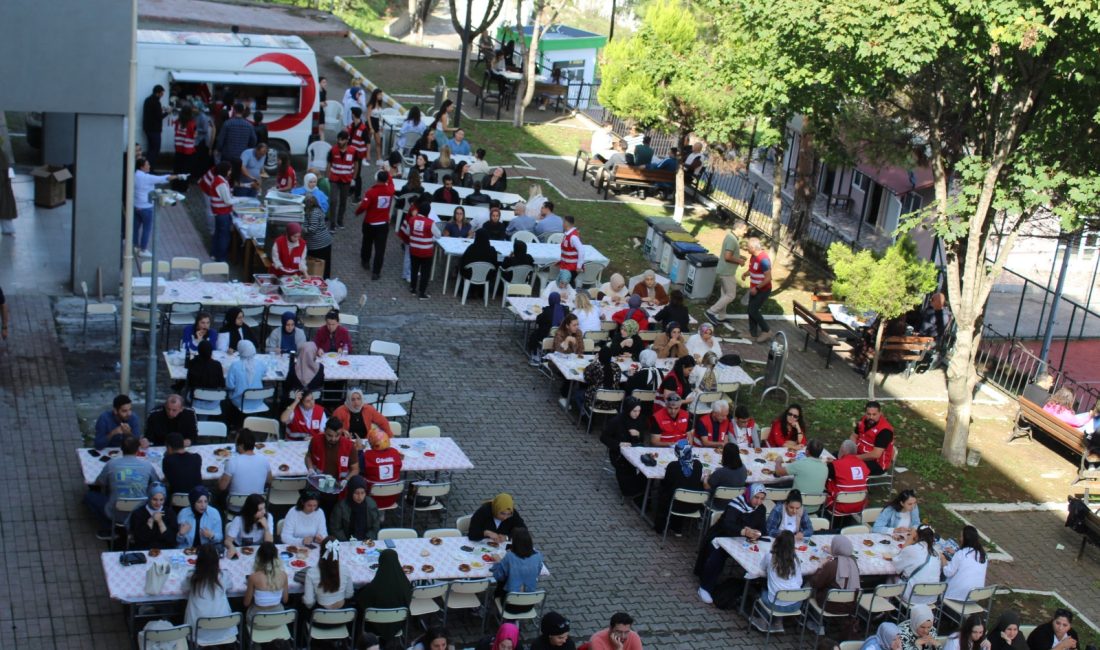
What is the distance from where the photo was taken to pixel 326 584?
35.7 ft

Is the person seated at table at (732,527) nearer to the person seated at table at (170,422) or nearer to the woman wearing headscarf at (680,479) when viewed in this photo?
the woman wearing headscarf at (680,479)

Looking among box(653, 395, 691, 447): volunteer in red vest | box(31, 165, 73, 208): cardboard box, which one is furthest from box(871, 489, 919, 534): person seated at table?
box(31, 165, 73, 208): cardboard box

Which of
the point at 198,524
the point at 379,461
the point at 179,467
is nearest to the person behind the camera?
the point at 198,524

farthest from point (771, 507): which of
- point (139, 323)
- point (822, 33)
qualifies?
point (139, 323)

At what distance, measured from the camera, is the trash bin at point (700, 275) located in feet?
72.3

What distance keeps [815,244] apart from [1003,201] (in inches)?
368

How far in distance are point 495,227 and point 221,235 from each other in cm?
455

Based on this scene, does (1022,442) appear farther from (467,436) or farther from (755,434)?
(467,436)

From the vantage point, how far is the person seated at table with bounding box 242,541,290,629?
10609 millimetres

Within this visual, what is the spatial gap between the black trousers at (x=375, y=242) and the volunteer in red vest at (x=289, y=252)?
107 inches

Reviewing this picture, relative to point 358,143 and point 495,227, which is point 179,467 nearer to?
point 495,227


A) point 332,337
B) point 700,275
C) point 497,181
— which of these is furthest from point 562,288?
point 497,181

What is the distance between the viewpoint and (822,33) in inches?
652

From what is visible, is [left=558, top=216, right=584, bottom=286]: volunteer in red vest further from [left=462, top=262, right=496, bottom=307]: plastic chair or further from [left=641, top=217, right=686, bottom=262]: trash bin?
[left=641, top=217, right=686, bottom=262]: trash bin
